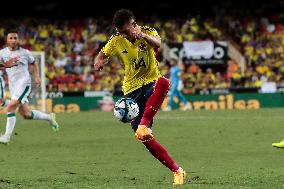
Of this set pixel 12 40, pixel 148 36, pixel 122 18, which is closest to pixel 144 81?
pixel 148 36

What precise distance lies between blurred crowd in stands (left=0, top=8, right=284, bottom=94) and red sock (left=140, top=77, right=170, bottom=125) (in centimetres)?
2629

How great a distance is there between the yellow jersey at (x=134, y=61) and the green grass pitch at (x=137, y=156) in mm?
1285

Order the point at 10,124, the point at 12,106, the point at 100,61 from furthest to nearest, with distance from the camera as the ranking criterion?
the point at 12,106 → the point at 10,124 → the point at 100,61

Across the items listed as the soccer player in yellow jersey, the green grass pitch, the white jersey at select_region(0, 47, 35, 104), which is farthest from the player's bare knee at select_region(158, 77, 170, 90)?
the white jersey at select_region(0, 47, 35, 104)

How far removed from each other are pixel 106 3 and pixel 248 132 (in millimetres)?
28422

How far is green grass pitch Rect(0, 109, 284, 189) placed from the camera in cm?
1082

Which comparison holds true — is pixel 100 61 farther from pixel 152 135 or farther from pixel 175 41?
pixel 175 41

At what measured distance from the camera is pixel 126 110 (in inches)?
418

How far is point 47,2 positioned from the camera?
48.3 m

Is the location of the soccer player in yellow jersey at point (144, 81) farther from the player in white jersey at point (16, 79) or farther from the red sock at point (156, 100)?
the player in white jersey at point (16, 79)

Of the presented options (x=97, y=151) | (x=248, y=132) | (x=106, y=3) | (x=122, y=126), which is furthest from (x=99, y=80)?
(x=97, y=151)

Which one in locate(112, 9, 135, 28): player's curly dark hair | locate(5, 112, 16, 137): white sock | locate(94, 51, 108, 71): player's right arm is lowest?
locate(5, 112, 16, 137): white sock

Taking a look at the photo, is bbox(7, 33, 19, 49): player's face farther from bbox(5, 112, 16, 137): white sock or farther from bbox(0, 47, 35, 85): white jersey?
bbox(5, 112, 16, 137): white sock

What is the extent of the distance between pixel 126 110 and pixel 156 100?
0.45 metres
